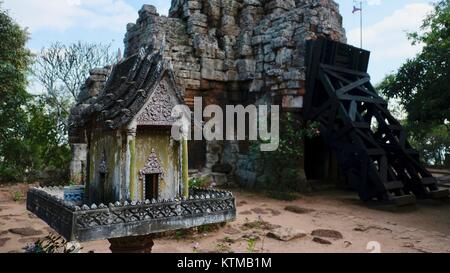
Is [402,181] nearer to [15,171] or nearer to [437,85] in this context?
[437,85]

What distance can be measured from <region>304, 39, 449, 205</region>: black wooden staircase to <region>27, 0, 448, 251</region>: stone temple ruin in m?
0.04

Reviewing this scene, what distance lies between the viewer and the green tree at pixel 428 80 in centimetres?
1137

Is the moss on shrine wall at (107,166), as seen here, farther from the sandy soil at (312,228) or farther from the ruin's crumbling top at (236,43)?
the ruin's crumbling top at (236,43)

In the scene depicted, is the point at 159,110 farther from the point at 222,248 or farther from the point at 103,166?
the point at 222,248

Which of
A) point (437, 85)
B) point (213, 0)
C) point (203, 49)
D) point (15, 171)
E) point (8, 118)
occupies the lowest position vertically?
point (15, 171)

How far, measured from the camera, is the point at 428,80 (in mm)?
12328

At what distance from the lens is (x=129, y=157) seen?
→ 13.5 feet

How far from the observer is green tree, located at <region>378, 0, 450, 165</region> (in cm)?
1137

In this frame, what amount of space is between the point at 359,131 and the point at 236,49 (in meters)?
5.92

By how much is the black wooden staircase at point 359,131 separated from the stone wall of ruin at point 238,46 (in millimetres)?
576

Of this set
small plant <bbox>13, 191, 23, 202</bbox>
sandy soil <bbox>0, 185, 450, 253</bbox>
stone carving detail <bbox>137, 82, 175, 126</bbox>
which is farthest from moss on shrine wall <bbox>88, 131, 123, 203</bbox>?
small plant <bbox>13, 191, 23, 202</bbox>

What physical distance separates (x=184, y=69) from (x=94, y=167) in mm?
8249

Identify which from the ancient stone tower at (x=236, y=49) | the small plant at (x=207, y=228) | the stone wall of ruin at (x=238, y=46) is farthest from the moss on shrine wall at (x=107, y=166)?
the stone wall of ruin at (x=238, y=46)

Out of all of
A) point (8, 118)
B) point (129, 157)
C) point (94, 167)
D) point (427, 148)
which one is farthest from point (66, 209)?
point (427, 148)
